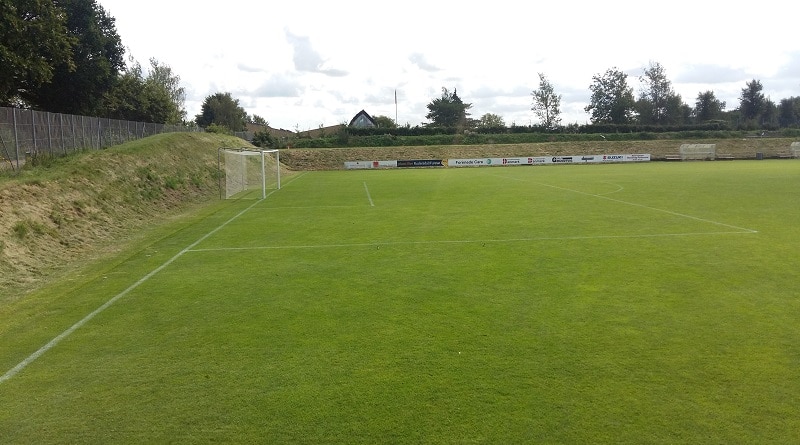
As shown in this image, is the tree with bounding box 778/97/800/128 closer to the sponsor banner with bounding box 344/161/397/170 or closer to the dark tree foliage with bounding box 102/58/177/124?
the sponsor banner with bounding box 344/161/397/170

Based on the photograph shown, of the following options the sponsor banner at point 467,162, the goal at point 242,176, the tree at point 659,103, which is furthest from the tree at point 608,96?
the goal at point 242,176

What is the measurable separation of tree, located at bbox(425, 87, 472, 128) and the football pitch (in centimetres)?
9141

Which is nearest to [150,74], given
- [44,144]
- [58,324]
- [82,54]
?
[82,54]

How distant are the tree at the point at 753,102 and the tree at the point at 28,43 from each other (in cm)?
11361

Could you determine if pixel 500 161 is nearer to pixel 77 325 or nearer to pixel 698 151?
pixel 698 151

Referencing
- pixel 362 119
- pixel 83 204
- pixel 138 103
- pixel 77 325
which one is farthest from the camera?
pixel 362 119

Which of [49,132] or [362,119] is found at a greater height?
[362,119]

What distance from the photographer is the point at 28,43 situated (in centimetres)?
2964

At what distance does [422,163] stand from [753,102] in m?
82.0

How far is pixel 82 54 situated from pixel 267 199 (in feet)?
78.7

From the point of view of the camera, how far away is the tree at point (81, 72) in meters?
38.8

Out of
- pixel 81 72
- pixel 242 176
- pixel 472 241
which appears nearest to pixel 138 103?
pixel 81 72

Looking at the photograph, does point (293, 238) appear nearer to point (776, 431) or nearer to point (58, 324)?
point (58, 324)

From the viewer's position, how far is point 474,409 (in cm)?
495
